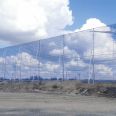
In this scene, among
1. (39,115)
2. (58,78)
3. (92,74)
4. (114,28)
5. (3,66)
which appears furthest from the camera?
(3,66)

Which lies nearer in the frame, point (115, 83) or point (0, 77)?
point (115, 83)

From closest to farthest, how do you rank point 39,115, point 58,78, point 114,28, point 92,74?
point 39,115, point 114,28, point 92,74, point 58,78

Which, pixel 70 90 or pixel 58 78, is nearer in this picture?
pixel 70 90

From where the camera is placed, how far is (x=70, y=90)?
42562 millimetres

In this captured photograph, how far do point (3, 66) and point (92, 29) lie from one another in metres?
27.3

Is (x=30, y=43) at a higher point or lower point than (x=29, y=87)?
higher

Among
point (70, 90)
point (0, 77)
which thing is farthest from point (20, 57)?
point (70, 90)

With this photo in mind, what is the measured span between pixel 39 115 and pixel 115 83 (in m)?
24.6

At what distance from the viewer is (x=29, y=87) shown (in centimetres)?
5188

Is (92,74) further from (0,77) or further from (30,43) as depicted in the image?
(0,77)

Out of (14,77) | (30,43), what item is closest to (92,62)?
(30,43)

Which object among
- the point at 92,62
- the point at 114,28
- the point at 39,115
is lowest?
the point at 39,115

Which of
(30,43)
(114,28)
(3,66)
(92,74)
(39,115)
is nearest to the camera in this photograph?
(39,115)

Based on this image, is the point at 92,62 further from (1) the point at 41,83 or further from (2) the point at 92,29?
(1) the point at 41,83
